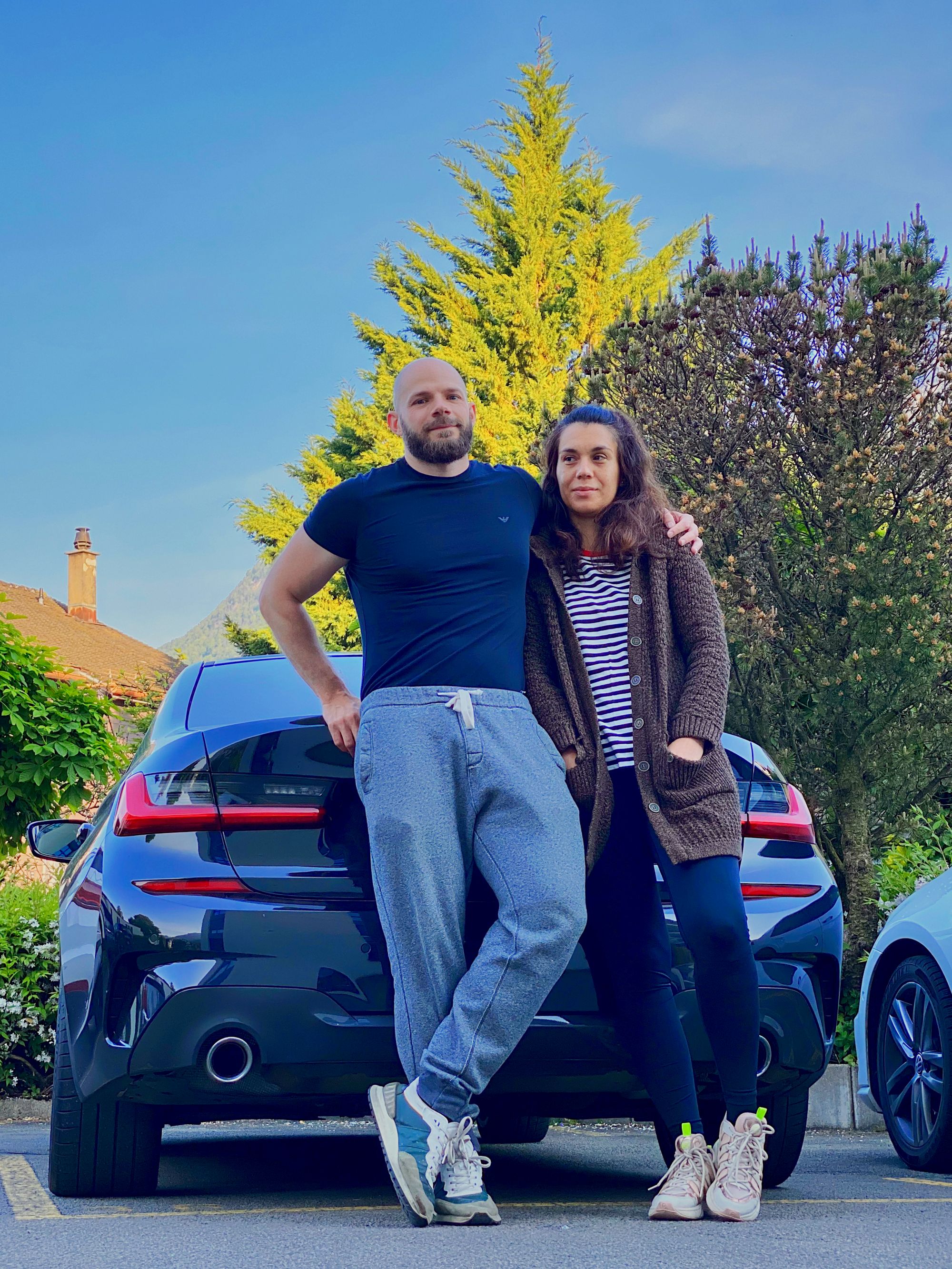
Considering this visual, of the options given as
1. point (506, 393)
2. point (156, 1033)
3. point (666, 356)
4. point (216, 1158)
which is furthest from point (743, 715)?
point (506, 393)

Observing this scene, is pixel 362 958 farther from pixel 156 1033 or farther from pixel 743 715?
pixel 743 715

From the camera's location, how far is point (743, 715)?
878 cm

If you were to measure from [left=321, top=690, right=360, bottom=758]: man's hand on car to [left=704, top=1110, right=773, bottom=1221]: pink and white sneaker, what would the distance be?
121cm

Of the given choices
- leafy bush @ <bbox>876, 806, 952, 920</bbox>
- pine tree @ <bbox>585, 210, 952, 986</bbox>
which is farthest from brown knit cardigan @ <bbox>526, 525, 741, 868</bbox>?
pine tree @ <bbox>585, 210, 952, 986</bbox>

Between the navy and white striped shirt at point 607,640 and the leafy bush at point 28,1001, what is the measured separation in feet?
12.9

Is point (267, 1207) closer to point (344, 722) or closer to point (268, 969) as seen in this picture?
point (268, 969)

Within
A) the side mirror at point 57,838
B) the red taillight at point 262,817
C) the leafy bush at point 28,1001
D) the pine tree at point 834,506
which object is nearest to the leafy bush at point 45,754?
the leafy bush at point 28,1001

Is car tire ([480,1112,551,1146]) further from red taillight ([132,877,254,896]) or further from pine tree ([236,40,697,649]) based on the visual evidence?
pine tree ([236,40,697,649])

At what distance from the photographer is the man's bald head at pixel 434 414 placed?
355 cm

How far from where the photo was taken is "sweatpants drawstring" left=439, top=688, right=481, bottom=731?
3.31 m

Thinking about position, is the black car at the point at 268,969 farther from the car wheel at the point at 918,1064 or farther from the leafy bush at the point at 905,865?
the leafy bush at the point at 905,865

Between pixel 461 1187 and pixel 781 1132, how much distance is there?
1076 mm

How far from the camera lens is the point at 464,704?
10.9ft

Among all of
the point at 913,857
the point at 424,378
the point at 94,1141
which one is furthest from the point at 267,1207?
the point at 913,857
